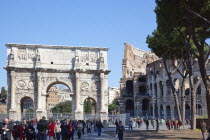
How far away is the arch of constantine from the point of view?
34156 mm

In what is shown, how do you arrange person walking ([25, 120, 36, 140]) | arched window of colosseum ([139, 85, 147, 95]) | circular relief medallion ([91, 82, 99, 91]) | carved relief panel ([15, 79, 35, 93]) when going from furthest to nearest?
arched window of colosseum ([139, 85, 147, 95]), circular relief medallion ([91, 82, 99, 91]), carved relief panel ([15, 79, 35, 93]), person walking ([25, 120, 36, 140])

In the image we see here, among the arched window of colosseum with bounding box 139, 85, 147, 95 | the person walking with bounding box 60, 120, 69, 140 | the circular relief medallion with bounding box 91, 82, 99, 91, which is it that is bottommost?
the person walking with bounding box 60, 120, 69, 140

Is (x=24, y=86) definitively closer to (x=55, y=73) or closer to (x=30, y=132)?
(x=55, y=73)

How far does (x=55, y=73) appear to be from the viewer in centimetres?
3509

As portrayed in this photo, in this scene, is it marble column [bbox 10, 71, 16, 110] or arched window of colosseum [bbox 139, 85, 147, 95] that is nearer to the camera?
marble column [bbox 10, 71, 16, 110]

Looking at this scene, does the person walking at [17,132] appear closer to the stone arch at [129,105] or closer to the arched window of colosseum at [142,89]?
the stone arch at [129,105]

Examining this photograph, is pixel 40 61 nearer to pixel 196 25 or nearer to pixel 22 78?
pixel 22 78

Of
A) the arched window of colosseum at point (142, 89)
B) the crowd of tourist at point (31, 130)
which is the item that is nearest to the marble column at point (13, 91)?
the crowd of tourist at point (31, 130)

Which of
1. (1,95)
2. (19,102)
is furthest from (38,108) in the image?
(1,95)

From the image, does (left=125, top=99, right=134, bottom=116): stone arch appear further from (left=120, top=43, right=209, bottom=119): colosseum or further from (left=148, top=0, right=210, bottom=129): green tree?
(left=148, top=0, right=210, bottom=129): green tree

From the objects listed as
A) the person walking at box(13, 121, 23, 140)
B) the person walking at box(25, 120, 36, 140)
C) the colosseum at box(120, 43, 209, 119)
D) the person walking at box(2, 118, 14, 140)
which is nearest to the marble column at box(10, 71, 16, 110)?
the person walking at box(25, 120, 36, 140)

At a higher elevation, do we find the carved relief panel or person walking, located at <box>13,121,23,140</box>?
the carved relief panel

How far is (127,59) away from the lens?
217ft

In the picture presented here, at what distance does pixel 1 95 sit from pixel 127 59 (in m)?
41.6
